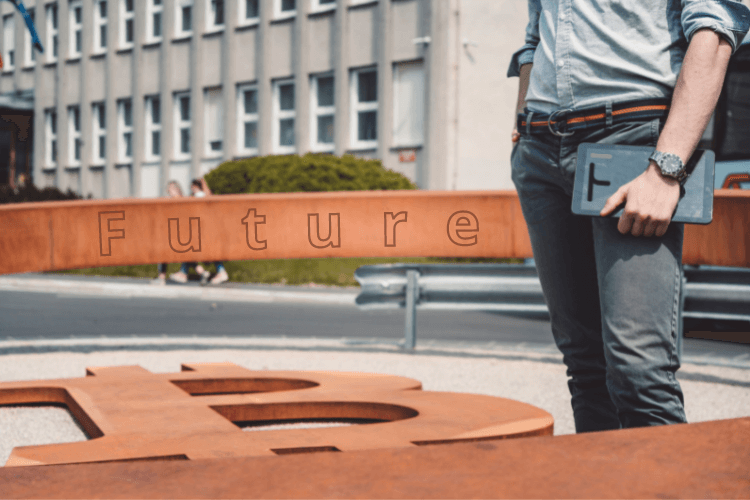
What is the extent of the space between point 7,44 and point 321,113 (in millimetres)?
17772

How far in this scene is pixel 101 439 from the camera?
10.7 feet

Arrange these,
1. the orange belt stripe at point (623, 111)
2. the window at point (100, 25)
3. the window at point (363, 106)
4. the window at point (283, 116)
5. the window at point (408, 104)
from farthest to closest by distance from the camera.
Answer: the window at point (100, 25), the window at point (283, 116), the window at point (363, 106), the window at point (408, 104), the orange belt stripe at point (623, 111)

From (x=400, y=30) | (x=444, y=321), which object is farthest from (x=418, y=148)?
(x=444, y=321)

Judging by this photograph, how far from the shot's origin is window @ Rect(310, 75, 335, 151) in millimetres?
24656

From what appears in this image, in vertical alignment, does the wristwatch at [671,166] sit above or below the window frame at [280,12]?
below

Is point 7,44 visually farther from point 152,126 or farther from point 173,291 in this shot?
point 173,291

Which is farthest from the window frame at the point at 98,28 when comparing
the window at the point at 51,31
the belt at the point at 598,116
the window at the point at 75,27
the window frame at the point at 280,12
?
the belt at the point at 598,116

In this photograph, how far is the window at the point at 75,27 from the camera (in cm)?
3228

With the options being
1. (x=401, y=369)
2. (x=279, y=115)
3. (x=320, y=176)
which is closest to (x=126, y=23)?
(x=279, y=115)

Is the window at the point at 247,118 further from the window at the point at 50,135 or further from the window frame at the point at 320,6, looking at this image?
the window at the point at 50,135

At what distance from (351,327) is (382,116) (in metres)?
14.0

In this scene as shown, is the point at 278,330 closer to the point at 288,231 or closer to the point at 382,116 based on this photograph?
the point at 288,231

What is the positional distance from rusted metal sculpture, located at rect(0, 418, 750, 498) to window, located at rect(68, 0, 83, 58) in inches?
1306

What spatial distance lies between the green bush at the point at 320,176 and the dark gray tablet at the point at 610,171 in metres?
15.4
